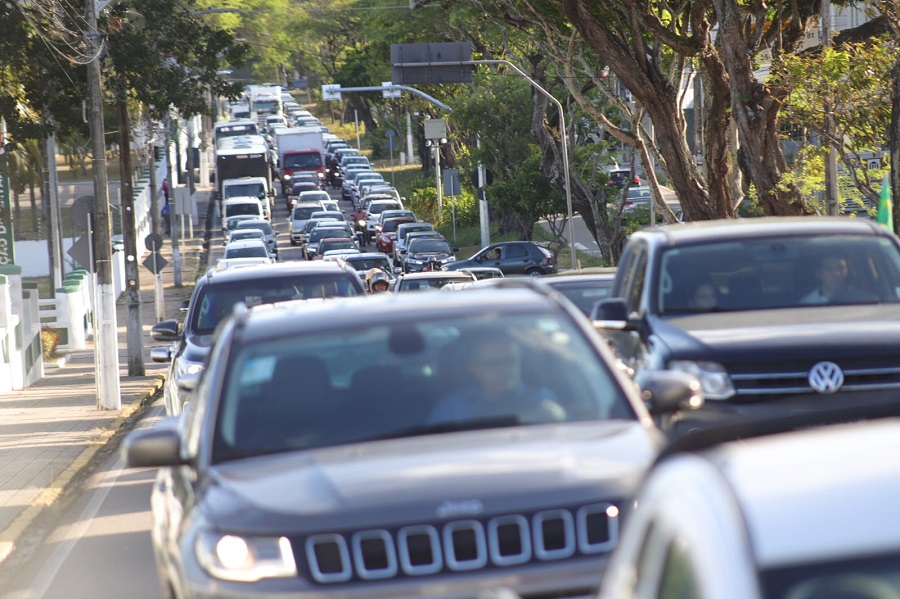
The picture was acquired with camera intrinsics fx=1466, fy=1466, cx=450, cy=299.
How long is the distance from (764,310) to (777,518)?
751 centimetres

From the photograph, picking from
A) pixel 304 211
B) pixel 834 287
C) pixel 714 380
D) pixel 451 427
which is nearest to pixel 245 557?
pixel 451 427

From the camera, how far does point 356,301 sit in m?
6.53

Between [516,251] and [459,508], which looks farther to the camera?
[516,251]

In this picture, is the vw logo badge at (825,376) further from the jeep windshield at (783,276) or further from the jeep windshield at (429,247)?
the jeep windshield at (429,247)

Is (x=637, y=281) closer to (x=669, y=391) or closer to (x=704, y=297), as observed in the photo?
(x=704, y=297)

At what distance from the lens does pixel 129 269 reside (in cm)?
2934

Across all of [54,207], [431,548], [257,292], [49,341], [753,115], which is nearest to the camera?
[431,548]

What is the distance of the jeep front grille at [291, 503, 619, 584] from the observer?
480cm

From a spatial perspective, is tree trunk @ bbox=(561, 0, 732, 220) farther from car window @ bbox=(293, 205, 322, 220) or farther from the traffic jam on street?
car window @ bbox=(293, 205, 322, 220)

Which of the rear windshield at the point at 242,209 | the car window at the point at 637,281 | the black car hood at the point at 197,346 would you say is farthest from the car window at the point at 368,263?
the car window at the point at 637,281

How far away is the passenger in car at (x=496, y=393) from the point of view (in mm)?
5820

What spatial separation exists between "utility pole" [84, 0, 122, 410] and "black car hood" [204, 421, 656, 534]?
54.2 feet

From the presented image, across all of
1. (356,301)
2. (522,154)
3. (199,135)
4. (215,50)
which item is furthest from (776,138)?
(199,135)

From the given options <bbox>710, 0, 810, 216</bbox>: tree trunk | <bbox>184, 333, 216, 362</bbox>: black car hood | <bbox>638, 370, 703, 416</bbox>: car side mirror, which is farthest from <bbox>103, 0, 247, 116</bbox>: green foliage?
<bbox>638, 370, 703, 416</bbox>: car side mirror
